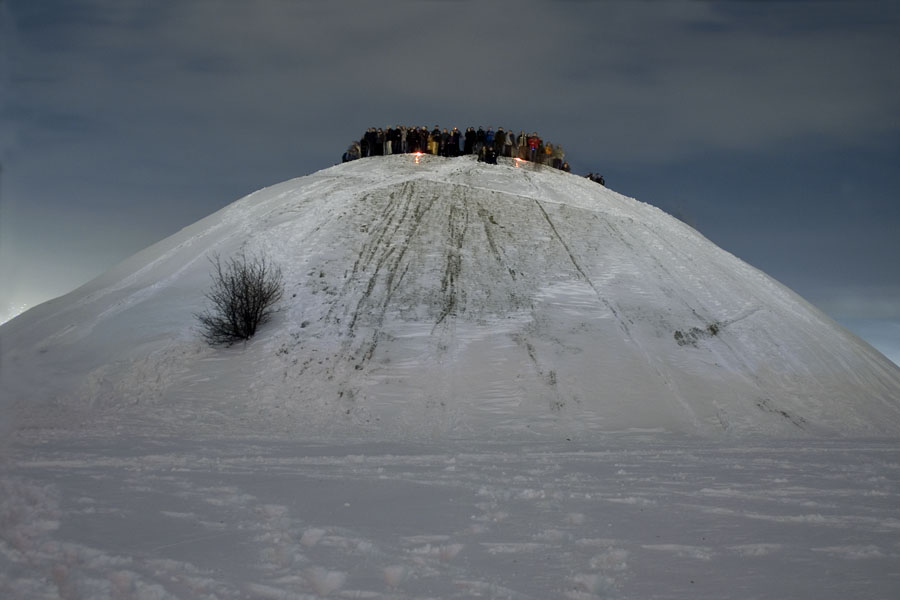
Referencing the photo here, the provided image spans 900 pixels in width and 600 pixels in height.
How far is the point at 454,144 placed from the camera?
28328 millimetres

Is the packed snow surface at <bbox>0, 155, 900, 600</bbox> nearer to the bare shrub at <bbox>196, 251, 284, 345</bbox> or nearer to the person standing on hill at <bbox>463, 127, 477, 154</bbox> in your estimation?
the bare shrub at <bbox>196, 251, 284, 345</bbox>

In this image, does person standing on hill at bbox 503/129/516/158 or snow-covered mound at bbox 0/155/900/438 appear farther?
person standing on hill at bbox 503/129/516/158

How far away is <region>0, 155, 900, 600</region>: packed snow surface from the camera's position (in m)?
4.75

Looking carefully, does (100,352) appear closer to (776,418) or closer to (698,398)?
(698,398)

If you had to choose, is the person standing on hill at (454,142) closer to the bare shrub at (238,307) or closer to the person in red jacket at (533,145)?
the person in red jacket at (533,145)

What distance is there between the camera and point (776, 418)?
45.9 ft

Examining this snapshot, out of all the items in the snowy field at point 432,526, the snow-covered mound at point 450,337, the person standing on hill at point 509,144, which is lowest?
the snowy field at point 432,526

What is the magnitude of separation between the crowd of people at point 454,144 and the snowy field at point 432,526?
2130 cm

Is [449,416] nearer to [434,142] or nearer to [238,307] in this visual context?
[238,307]

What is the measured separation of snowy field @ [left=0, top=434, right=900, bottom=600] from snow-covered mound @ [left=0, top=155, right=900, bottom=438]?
348 cm

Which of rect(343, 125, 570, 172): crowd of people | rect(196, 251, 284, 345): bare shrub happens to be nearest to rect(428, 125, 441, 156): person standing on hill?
rect(343, 125, 570, 172): crowd of people

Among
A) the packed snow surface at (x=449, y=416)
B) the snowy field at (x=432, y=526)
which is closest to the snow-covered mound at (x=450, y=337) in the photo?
the packed snow surface at (x=449, y=416)

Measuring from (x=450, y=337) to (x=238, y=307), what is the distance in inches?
234

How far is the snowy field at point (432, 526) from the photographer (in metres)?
4.36
